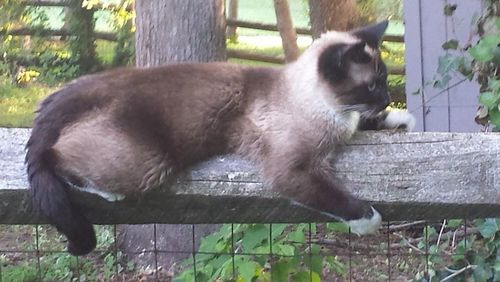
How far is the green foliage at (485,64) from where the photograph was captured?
9.56ft

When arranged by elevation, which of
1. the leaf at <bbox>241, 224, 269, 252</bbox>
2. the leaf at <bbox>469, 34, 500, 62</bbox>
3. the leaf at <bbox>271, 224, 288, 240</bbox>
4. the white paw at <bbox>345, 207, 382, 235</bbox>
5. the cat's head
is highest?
the cat's head

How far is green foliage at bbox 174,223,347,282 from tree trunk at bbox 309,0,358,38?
379 cm

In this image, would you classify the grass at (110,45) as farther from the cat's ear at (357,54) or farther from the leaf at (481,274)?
the cat's ear at (357,54)

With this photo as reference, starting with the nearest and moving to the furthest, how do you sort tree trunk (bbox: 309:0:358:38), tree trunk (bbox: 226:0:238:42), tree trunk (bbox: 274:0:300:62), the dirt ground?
the dirt ground → tree trunk (bbox: 309:0:358:38) → tree trunk (bbox: 274:0:300:62) → tree trunk (bbox: 226:0:238:42)

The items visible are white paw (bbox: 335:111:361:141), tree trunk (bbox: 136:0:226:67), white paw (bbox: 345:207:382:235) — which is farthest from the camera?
tree trunk (bbox: 136:0:226:67)

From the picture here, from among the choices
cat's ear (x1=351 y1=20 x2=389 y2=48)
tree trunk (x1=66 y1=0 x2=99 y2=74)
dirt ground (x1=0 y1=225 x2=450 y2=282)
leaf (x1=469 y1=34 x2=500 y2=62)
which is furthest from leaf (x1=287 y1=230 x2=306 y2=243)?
tree trunk (x1=66 y1=0 x2=99 y2=74)

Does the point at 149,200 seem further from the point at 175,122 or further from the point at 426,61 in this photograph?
the point at 426,61

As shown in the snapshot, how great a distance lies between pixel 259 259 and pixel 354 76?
2.42 ft

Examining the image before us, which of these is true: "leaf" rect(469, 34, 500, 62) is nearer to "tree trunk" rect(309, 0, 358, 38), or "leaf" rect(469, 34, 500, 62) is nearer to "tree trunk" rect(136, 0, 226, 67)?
"tree trunk" rect(136, 0, 226, 67)

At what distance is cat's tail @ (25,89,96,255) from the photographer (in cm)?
215

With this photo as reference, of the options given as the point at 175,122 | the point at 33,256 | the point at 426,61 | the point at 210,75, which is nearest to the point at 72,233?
the point at 175,122

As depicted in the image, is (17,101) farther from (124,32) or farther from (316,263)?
(316,263)

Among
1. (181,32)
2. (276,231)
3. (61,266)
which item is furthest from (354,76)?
(61,266)

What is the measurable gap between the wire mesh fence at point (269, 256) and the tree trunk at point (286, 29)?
239 centimetres
